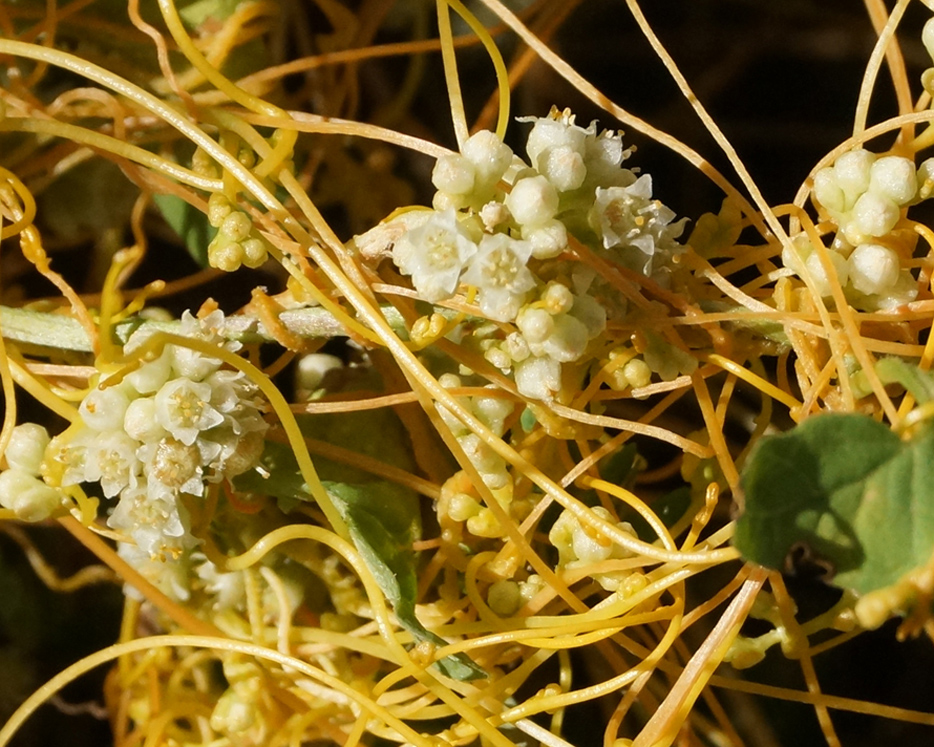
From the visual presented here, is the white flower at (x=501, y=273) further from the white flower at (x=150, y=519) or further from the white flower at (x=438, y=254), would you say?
the white flower at (x=150, y=519)

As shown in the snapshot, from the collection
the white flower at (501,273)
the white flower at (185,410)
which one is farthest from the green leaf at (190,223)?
the white flower at (501,273)

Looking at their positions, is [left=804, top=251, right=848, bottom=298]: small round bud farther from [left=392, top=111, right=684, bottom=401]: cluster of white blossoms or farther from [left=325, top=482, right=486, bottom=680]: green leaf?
[left=325, top=482, right=486, bottom=680]: green leaf

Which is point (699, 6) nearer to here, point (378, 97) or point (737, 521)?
point (378, 97)

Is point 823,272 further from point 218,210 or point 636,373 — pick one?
point 218,210

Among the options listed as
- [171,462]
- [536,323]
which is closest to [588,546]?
[536,323]

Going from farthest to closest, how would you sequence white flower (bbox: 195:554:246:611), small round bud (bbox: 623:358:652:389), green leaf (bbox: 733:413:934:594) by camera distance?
white flower (bbox: 195:554:246:611) < small round bud (bbox: 623:358:652:389) < green leaf (bbox: 733:413:934:594)

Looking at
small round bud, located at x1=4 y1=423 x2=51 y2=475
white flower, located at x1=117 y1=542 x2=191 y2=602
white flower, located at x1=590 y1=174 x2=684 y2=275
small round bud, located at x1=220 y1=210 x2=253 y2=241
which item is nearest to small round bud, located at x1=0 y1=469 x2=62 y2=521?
small round bud, located at x1=4 y1=423 x2=51 y2=475

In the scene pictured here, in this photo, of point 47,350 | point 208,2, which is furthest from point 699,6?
point 47,350
